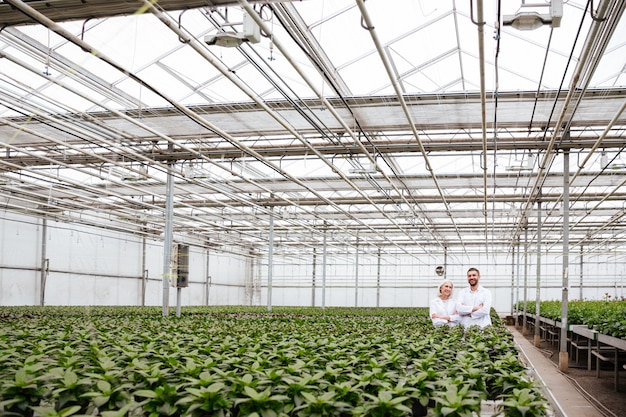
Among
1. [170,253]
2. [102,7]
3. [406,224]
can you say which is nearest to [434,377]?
[102,7]

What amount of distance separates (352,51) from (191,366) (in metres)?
5.56

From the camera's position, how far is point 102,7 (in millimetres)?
5281

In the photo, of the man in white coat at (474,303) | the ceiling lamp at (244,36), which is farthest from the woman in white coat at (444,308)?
the ceiling lamp at (244,36)

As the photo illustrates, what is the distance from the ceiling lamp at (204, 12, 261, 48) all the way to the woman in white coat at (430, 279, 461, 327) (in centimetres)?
359

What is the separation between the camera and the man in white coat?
691 centimetres

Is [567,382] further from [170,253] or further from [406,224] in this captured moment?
[406,224]

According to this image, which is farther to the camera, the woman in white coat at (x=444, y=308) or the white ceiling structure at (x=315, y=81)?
the woman in white coat at (x=444, y=308)

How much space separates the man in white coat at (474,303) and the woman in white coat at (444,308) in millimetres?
107

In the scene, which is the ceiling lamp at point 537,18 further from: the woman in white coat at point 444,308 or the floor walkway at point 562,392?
the woman in white coat at point 444,308

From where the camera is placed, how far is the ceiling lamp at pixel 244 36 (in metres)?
5.19

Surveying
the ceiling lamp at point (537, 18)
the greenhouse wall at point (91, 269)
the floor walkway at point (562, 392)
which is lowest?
the floor walkway at point (562, 392)

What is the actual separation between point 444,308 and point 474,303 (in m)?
0.35

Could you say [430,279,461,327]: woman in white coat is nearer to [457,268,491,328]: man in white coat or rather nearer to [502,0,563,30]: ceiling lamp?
[457,268,491,328]: man in white coat

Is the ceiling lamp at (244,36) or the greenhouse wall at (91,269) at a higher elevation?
the ceiling lamp at (244,36)
